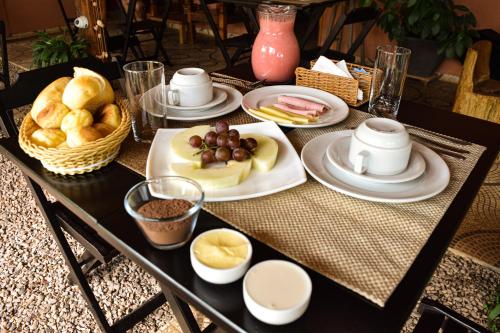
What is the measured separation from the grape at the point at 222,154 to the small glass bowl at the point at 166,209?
98mm

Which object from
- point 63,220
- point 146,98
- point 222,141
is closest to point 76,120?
point 146,98

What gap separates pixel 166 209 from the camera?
60 centimetres

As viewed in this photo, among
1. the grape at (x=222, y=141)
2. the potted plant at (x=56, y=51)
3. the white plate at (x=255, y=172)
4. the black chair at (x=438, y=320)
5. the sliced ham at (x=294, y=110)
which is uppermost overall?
the grape at (x=222, y=141)

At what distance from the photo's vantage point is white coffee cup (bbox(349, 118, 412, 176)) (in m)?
0.71

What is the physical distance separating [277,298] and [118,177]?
0.43 metres

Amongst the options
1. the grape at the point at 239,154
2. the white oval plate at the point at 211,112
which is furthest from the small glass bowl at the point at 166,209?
the white oval plate at the point at 211,112

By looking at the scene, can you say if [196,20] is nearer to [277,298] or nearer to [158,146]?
[158,146]

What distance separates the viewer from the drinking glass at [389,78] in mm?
1080

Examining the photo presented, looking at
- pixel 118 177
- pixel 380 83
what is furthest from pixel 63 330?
pixel 380 83

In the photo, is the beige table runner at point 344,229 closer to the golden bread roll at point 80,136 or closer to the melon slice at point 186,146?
the melon slice at point 186,146

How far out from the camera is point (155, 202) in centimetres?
62

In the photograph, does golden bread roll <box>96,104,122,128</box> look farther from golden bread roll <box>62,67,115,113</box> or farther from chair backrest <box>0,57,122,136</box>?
chair backrest <box>0,57,122,136</box>

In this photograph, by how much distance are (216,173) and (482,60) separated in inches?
95.0

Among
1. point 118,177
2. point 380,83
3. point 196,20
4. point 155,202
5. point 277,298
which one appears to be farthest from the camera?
point 196,20
